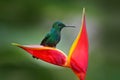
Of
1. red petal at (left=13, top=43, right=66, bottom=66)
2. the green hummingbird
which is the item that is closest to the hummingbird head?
the green hummingbird

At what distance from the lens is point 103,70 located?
6.12 ft

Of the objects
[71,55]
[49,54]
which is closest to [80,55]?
[71,55]

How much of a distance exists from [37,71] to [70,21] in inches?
12.4

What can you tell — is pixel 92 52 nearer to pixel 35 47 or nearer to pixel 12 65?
pixel 35 47

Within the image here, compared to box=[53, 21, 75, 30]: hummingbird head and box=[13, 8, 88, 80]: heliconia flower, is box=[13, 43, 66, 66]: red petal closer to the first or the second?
box=[13, 8, 88, 80]: heliconia flower

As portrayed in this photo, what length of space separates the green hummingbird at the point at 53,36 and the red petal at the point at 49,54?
1.0 inches

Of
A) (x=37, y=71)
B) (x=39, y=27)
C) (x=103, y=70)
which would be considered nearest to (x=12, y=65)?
(x=37, y=71)

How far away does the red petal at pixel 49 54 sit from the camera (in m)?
1.77

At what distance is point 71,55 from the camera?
1.79 meters

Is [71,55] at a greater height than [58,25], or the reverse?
[58,25]

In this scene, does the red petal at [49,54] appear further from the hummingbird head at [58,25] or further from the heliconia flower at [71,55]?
the hummingbird head at [58,25]

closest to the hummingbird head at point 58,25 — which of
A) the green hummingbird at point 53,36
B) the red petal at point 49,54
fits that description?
the green hummingbird at point 53,36

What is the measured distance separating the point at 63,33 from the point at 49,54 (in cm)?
14

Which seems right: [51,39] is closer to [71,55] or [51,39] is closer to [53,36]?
[53,36]
